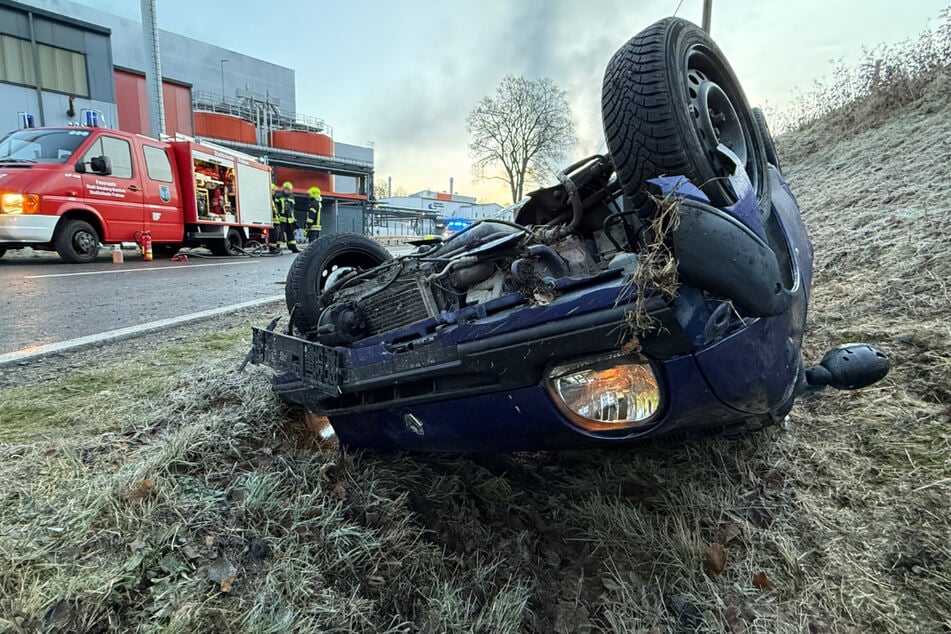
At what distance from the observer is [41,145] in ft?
26.2

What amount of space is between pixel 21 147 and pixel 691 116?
10.1 metres

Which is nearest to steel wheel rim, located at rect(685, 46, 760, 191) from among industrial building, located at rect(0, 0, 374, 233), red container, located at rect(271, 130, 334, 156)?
industrial building, located at rect(0, 0, 374, 233)

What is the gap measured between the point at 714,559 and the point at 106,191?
10.0m

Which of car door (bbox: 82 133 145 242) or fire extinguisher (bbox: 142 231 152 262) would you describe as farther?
fire extinguisher (bbox: 142 231 152 262)

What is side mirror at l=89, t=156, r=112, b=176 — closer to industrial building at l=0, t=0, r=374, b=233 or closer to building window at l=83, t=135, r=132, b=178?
building window at l=83, t=135, r=132, b=178

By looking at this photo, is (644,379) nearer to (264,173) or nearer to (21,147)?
(21,147)

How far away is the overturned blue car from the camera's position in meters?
1.09

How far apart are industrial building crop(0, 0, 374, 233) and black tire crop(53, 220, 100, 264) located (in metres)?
2.69

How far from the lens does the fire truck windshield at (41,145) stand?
309 inches

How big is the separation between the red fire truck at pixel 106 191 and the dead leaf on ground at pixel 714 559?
30.8 ft

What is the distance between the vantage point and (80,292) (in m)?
5.06

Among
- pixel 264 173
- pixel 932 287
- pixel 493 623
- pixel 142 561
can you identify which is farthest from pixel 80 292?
pixel 264 173

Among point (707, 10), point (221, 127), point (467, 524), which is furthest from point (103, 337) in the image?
point (221, 127)

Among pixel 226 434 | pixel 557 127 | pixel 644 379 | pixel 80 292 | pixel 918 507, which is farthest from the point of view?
pixel 557 127
